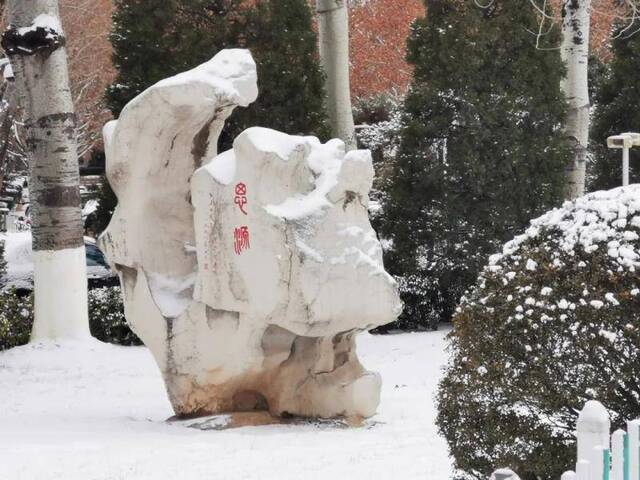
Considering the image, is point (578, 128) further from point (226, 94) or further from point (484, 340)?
point (484, 340)

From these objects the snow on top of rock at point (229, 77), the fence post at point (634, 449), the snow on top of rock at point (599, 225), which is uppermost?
the snow on top of rock at point (229, 77)

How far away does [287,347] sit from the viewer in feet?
30.8

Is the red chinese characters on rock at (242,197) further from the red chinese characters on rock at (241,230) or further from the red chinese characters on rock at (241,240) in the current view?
the red chinese characters on rock at (241,240)

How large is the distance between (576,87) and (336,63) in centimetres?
332

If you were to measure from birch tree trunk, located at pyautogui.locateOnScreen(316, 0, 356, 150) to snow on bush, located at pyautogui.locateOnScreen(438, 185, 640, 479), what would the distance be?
9853mm

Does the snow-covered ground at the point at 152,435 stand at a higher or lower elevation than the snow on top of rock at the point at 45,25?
lower

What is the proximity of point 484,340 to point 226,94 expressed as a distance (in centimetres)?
408

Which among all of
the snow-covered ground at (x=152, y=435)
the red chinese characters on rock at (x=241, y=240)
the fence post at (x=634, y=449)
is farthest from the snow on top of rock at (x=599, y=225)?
the red chinese characters on rock at (x=241, y=240)

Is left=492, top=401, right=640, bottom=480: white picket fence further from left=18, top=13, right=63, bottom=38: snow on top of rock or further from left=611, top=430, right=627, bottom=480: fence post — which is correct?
left=18, top=13, right=63, bottom=38: snow on top of rock

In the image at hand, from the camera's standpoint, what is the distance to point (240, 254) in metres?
8.97

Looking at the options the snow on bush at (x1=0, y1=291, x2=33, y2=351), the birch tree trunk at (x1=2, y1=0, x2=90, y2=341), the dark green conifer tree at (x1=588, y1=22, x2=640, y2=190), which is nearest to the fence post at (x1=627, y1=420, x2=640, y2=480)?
the birch tree trunk at (x1=2, y1=0, x2=90, y2=341)

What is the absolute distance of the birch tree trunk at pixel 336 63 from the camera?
15867 millimetres

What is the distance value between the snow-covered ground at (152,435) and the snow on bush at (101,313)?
133 cm

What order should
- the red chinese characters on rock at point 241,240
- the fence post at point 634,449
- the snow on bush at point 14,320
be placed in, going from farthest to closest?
the snow on bush at point 14,320 → the red chinese characters on rock at point 241,240 → the fence post at point 634,449
